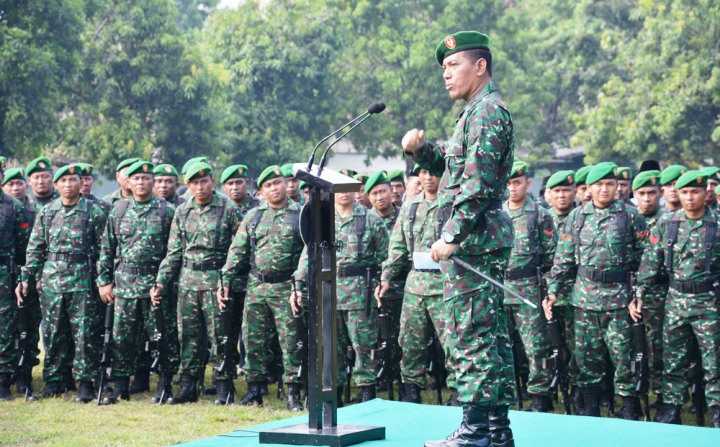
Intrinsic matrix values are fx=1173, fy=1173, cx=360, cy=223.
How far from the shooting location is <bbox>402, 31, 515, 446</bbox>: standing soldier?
18.6 feet

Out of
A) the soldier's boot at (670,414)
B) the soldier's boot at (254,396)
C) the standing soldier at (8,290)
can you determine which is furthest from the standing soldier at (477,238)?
the standing soldier at (8,290)

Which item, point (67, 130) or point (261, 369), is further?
point (67, 130)

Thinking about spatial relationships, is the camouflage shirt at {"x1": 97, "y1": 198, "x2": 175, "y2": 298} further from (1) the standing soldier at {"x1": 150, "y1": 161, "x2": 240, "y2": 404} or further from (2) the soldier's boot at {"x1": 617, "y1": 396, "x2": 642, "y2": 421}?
(2) the soldier's boot at {"x1": 617, "y1": 396, "x2": 642, "y2": 421}

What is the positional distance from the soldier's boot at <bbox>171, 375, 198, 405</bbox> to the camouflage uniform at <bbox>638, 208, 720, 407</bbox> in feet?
12.8

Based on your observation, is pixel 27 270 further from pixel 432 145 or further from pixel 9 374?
pixel 432 145

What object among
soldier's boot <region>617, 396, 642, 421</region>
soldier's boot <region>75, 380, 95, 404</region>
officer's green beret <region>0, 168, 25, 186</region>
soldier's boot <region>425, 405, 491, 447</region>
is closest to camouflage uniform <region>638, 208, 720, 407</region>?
soldier's boot <region>617, 396, 642, 421</region>

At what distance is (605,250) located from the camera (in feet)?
30.0

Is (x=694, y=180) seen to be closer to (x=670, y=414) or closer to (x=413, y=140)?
(x=670, y=414)

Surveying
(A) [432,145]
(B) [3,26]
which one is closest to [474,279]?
(A) [432,145]

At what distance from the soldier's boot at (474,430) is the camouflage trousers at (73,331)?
16.9ft

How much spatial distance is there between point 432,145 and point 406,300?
355cm

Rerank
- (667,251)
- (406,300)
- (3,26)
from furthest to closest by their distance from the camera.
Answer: (3,26) < (406,300) < (667,251)

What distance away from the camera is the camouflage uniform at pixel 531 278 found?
9320 millimetres

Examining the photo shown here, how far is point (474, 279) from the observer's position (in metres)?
5.80
